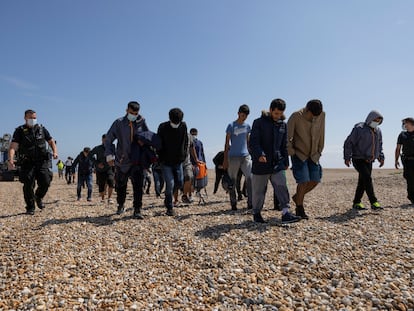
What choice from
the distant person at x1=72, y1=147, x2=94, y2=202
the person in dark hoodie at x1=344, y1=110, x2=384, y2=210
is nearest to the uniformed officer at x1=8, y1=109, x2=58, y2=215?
the distant person at x1=72, y1=147, x2=94, y2=202

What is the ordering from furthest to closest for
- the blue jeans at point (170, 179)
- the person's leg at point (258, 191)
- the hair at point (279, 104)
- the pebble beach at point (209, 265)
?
1. the blue jeans at point (170, 179)
2. the person's leg at point (258, 191)
3. the hair at point (279, 104)
4. the pebble beach at point (209, 265)

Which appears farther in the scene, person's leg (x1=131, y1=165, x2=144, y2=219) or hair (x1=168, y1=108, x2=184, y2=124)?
hair (x1=168, y1=108, x2=184, y2=124)

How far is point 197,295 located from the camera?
2.88 meters

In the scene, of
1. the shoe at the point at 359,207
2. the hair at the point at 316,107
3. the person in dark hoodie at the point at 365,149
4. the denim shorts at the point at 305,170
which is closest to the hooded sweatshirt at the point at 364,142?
the person in dark hoodie at the point at 365,149

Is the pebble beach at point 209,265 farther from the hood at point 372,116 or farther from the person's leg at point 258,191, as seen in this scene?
the hood at point 372,116

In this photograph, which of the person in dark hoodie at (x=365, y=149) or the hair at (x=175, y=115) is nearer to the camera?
the hair at (x=175, y=115)

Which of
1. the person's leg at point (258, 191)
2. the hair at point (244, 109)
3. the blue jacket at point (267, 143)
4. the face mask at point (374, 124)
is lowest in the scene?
the person's leg at point (258, 191)

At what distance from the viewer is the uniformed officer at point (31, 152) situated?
6.95 m

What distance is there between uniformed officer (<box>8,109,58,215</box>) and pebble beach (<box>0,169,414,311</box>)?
150 centimetres

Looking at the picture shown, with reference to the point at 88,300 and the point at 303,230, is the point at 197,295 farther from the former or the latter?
the point at 303,230

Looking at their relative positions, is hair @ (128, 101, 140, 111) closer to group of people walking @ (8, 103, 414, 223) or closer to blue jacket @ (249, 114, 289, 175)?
group of people walking @ (8, 103, 414, 223)

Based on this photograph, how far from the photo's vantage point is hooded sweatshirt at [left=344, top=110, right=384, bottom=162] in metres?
7.12

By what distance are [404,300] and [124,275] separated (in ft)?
8.81

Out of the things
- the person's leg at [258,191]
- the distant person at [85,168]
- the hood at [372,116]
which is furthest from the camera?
the distant person at [85,168]
